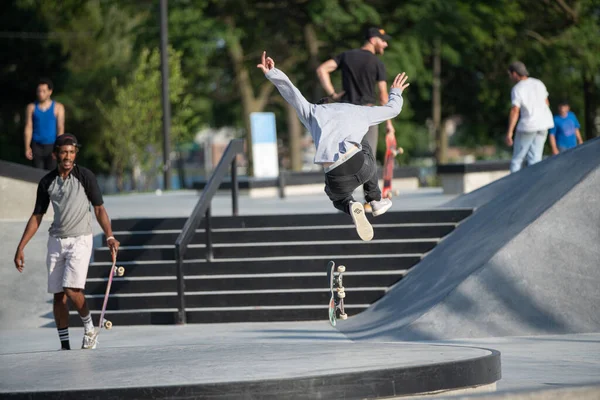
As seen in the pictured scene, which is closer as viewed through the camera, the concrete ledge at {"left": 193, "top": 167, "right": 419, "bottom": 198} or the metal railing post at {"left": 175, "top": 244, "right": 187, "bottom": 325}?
the metal railing post at {"left": 175, "top": 244, "right": 187, "bottom": 325}

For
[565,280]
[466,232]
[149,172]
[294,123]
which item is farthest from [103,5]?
[565,280]

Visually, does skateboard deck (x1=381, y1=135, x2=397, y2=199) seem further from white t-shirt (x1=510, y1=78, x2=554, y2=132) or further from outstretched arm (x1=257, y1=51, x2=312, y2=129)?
outstretched arm (x1=257, y1=51, x2=312, y2=129)

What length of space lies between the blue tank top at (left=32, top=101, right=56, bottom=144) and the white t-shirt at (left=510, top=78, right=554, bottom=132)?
19.2 ft

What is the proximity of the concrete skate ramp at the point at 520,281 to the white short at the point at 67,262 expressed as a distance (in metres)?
2.71

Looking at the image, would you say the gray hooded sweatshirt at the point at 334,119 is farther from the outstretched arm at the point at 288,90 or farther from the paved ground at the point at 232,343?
the paved ground at the point at 232,343

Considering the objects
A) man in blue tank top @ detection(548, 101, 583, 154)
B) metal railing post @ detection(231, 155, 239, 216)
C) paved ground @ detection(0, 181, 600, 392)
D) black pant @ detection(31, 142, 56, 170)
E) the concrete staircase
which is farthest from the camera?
man in blue tank top @ detection(548, 101, 583, 154)

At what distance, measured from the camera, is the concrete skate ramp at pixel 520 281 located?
9477 millimetres

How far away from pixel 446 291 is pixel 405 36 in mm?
23348

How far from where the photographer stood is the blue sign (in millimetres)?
23500

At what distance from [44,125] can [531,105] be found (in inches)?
244

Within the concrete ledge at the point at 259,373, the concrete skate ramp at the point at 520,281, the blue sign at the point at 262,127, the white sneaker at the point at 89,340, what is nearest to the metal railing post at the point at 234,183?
the concrete skate ramp at the point at 520,281

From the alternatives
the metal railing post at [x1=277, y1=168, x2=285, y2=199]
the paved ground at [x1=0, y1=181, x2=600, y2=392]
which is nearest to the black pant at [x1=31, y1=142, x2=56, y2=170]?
the paved ground at [x1=0, y1=181, x2=600, y2=392]

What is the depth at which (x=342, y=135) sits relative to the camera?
8219mm

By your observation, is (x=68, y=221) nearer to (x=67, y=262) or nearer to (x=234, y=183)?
(x=67, y=262)
